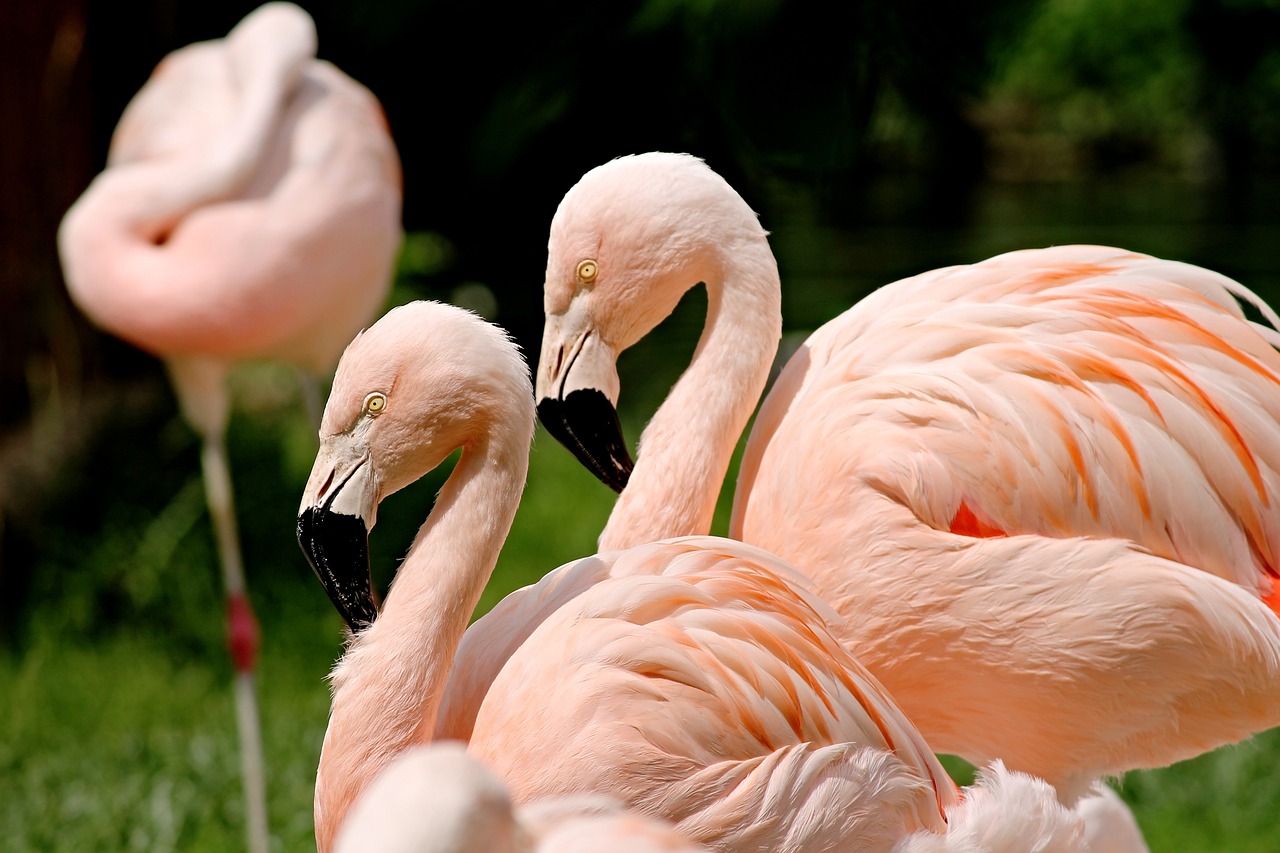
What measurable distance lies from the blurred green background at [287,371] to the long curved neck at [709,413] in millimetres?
282

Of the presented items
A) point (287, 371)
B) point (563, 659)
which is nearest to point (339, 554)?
point (563, 659)

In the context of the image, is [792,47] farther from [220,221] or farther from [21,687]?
[21,687]

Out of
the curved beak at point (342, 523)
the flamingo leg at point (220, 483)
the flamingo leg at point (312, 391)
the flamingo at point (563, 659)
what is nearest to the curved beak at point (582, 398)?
the flamingo at point (563, 659)

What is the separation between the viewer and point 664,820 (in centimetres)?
211

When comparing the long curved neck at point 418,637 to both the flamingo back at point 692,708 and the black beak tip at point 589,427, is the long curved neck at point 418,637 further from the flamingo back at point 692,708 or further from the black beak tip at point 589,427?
the black beak tip at point 589,427

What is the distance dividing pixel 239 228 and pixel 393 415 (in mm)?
2469

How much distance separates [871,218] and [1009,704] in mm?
13709

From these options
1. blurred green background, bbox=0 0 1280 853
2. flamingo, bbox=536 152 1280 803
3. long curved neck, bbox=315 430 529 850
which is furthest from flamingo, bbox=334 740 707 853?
blurred green background, bbox=0 0 1280 853

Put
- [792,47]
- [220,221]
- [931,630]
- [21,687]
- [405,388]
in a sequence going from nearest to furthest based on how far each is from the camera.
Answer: [405,388]
[931,630]
[792,47]
[220,221]
[21,687]

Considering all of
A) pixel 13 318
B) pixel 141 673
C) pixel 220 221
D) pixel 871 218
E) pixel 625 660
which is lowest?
pixel 871 218

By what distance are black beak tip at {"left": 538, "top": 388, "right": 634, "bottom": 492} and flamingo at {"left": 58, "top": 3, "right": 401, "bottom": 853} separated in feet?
6.02

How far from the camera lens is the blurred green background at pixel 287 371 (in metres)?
2.98

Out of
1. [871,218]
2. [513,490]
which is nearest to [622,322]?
[513,490]

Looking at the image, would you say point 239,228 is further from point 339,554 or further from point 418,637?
point 418,637
